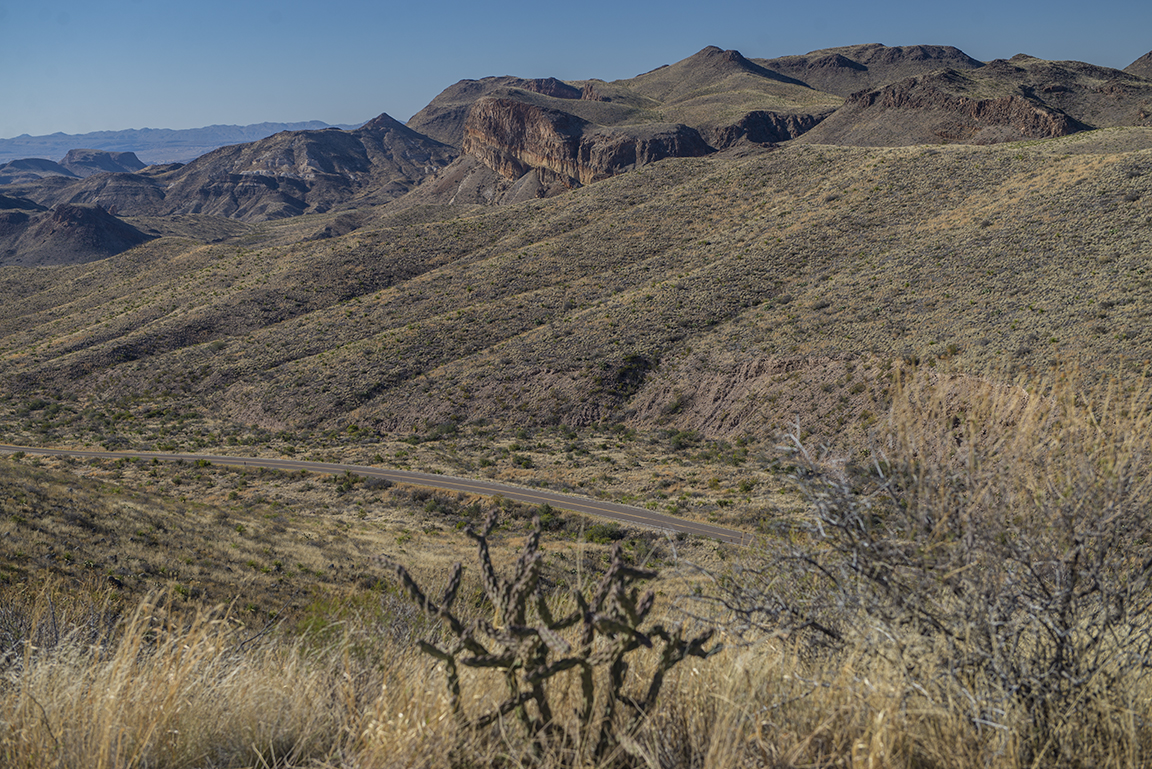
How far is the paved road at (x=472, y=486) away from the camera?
27.0m

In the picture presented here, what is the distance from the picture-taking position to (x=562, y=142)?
13112 centimetres

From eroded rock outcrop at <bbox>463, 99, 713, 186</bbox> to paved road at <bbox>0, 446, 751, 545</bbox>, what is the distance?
97.8 meters

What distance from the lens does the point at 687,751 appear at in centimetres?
293

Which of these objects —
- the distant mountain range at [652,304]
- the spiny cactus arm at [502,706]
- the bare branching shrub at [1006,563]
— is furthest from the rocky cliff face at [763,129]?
the spiny cactus arm at [502,706]

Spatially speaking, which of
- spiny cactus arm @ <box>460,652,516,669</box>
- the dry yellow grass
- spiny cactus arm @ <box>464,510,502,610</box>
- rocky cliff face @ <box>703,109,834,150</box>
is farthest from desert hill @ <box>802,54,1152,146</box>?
spiny cactus arm @ <box>460,652,516,669</box>

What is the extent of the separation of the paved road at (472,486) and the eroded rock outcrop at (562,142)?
97.8m

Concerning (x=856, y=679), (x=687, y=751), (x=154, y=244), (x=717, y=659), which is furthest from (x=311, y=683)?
(x=154, y=244)

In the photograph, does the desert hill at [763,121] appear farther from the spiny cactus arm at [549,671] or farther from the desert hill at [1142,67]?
the spiny cactus arm at [549,671]

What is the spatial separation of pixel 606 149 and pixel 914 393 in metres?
129

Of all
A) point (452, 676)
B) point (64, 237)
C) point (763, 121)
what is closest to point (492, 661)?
point (452, 676)

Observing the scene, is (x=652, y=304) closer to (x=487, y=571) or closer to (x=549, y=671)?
(x=487, y=571)

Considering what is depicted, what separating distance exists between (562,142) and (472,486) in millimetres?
112189

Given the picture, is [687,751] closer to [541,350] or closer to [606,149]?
[541,350]

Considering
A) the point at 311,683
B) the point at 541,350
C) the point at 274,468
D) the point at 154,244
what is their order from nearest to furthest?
1. the point at 311,683
2. the point at 274,468
3. the point at 541,350
4. the point at 154,244
